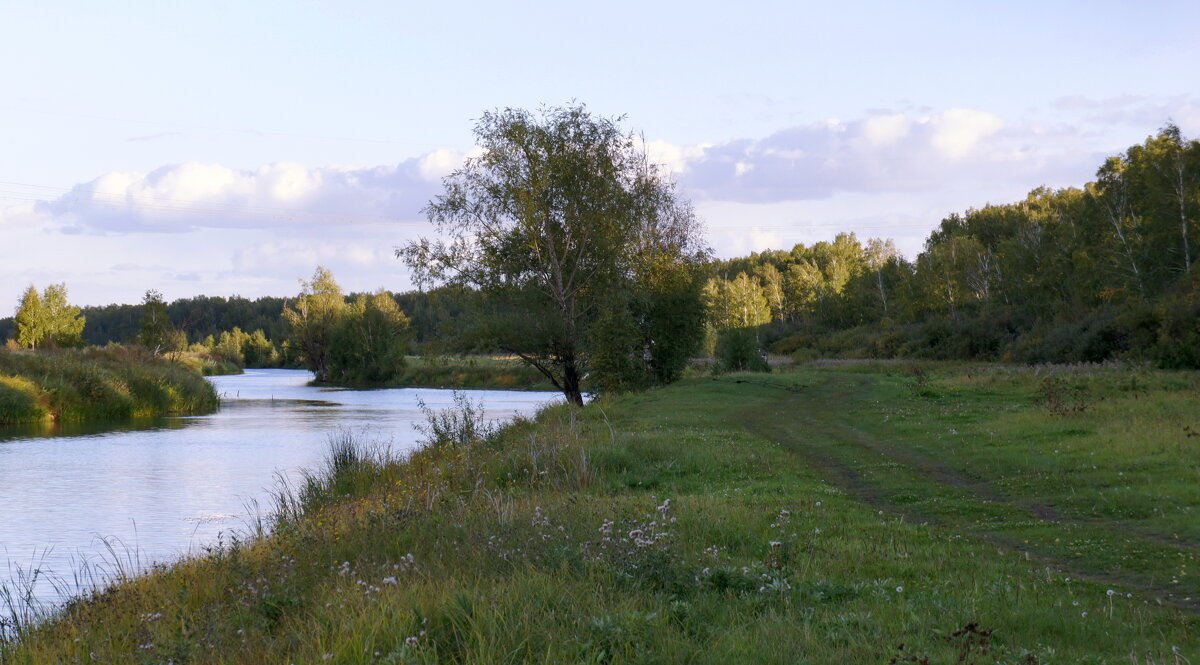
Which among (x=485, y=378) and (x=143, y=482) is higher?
(x=485, y=378)

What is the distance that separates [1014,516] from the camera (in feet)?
38.1

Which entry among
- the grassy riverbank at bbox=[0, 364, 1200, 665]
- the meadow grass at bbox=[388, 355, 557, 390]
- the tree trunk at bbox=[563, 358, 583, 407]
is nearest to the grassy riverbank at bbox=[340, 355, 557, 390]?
the meadow grass at bbox=[388, 355, 557, 390]

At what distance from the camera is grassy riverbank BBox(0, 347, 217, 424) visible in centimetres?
3975

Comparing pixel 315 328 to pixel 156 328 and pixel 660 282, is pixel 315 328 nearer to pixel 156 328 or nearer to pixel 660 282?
pixel 156 328

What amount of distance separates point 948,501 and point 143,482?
62.2 feet

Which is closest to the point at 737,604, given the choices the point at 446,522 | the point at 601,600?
the point at 601,600

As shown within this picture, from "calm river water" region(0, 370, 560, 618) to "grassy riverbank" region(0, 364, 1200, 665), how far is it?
2.55m

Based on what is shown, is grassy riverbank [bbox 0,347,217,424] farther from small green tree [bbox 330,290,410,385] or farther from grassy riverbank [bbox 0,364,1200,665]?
small green tree [bbox 330,290,410,385]

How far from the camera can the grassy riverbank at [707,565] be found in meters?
5.96

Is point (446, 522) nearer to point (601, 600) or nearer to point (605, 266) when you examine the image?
point (601, 600)

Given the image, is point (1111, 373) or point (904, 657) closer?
point (904, 657)

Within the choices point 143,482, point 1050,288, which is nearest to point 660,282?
point 143,482

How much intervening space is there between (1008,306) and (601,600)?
71.1 metres

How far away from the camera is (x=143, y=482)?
23.0 m
